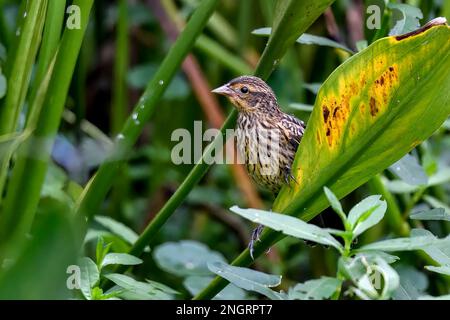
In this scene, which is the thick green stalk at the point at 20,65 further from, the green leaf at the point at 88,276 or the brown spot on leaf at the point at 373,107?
the brown spot on leaf at the point at 373,107

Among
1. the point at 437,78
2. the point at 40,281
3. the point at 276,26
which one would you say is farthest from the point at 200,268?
the point at 40,281

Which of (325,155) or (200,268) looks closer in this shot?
(325,155)

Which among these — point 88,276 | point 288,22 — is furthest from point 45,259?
point 288,22

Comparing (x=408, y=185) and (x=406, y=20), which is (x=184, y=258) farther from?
(x=406, y=20)

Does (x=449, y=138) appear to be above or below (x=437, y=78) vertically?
above

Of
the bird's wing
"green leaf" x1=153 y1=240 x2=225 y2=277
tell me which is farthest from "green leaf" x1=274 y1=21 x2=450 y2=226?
"green leaf" x1=153 y1=240 x2=225 y2=277
